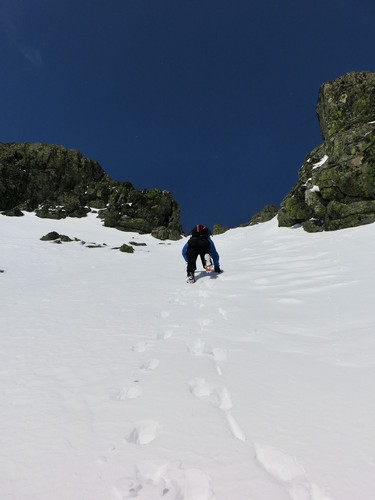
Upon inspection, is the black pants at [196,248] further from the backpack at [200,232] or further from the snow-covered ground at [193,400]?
the snow-covered ground at [193,400]

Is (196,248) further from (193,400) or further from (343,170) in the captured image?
(343,170)

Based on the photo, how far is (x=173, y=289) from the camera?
8984mm

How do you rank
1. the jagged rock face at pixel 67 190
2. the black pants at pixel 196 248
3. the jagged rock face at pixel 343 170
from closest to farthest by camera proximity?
the black pants at pixel 196 248 < the jagged rock face at pixel 343 170 < the jagged rock face at pixel 67 190

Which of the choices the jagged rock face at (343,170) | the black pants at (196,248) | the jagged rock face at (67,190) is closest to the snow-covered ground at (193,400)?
the black pants at (196,248)

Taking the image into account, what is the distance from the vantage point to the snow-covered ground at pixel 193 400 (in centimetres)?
192

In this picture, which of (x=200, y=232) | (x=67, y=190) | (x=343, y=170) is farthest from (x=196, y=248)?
(x=67, y=190)

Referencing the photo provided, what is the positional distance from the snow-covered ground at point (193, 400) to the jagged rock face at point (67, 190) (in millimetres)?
53742

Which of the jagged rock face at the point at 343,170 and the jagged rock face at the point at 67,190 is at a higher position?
the jagged rock face at the point at 67,190

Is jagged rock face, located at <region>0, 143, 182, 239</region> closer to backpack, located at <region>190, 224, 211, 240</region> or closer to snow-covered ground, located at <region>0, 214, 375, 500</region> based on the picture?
backpack, located at <region>190, 224, 211, 240</region>

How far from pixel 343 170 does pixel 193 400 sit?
64.4ft

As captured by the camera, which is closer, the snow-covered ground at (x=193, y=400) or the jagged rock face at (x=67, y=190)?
the snow-covered ground at (x=193, y=400)

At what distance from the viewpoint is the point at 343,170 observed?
18.3m

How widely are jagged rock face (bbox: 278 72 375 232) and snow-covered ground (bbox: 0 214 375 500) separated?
12.8 metres

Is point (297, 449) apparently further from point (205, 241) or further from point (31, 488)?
point (205, 241)
